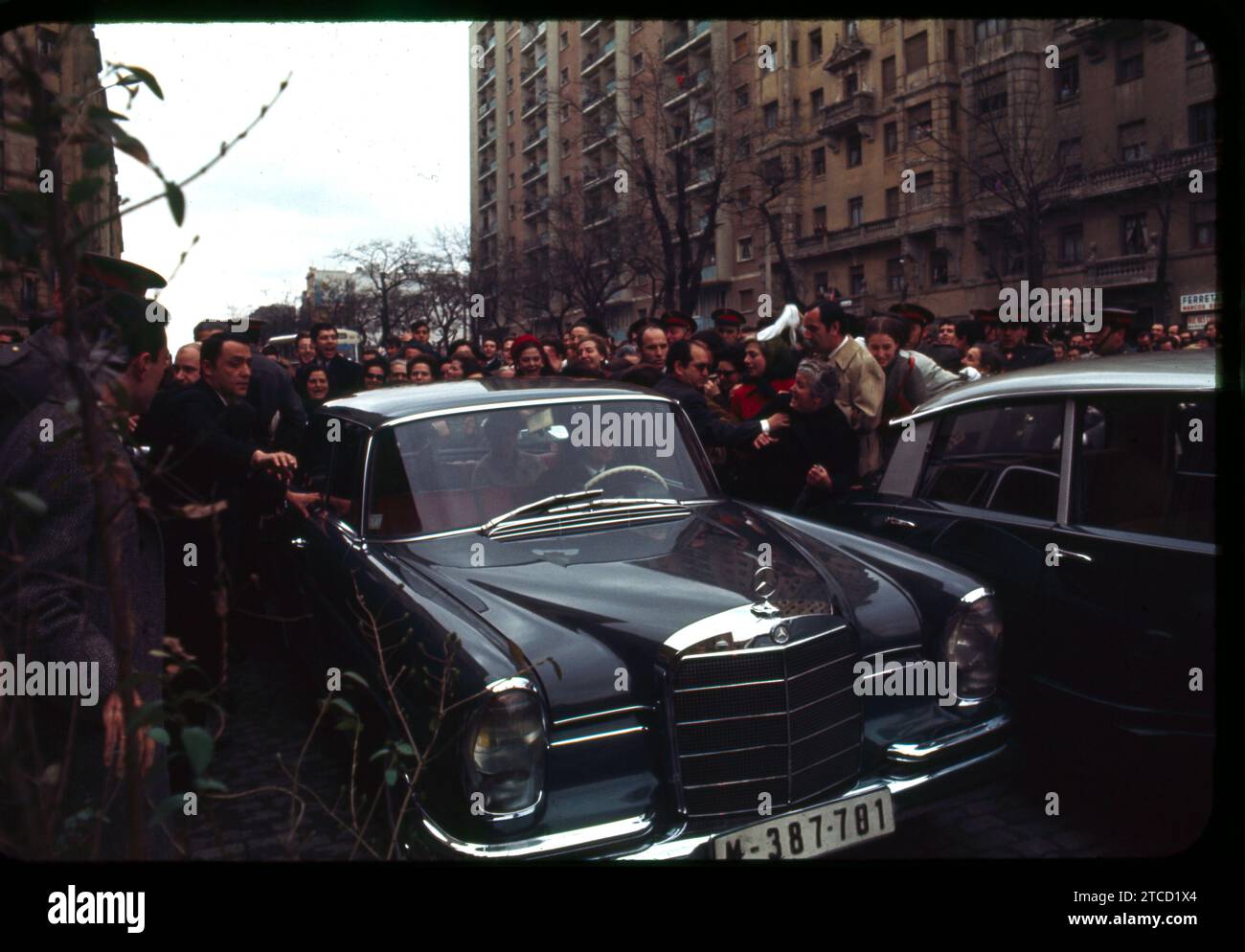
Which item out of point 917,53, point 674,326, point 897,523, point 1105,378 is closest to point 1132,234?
point 917,53

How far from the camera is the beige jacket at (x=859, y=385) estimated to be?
645 centimetres

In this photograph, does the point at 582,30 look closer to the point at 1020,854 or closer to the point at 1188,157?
the point at 1188,157

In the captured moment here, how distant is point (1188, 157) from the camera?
2875cm

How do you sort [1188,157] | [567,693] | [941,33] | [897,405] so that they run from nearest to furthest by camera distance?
[567,693]
[897,405]
[1188,157]
[941,33]

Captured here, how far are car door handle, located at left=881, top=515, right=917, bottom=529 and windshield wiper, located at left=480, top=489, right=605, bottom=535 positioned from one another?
4.98ft

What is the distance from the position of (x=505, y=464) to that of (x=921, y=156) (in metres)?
39.2

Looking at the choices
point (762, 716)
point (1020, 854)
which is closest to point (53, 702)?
point (762, 716)

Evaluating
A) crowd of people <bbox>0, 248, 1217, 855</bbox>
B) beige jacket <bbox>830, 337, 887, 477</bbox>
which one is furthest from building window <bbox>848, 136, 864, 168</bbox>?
beige jacket <bbox>830, 337, 887, 477</bbox>

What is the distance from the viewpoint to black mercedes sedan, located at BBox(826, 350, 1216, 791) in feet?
11.1

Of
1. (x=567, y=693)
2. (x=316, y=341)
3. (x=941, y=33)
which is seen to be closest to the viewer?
(x=567, y=693)

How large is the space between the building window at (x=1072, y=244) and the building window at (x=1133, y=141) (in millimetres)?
2778

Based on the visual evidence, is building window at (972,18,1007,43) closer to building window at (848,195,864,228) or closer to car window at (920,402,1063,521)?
building window at (848,195,864,228)

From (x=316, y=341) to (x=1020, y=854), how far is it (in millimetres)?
7632

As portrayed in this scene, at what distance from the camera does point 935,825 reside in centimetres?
389
